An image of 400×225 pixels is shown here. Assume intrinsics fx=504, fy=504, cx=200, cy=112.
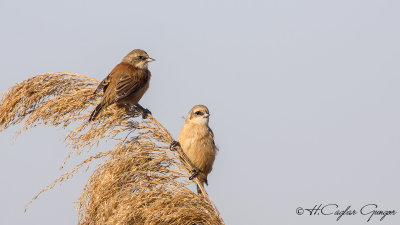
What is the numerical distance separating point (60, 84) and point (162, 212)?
1555 mm

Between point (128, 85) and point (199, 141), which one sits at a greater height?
point (128, 85)

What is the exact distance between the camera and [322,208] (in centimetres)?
557

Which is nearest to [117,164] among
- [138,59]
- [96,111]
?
[96,111]

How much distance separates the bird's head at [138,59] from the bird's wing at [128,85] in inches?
13.3

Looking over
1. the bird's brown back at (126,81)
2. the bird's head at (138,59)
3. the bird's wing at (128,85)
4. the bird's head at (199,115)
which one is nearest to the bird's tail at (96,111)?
the bird's brown back at (126,81)

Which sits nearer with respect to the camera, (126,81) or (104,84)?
(104,84)

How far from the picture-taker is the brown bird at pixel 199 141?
17.5 ft

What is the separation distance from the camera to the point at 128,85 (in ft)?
18.3

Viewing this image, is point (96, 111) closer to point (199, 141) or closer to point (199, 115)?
point (199, 141)

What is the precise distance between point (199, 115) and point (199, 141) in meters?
0.38

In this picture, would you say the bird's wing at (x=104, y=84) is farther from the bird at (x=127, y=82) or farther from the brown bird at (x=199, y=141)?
the brown bird at (x=199, y=141)

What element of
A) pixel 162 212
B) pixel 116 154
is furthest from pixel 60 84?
pixel 162 212

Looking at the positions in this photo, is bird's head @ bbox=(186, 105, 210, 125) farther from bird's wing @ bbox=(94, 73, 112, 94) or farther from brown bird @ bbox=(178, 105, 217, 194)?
bird's wing @ bbox=(94, 73, 112, 94)

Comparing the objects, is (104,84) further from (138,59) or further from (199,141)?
(138,59)
